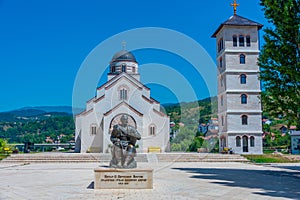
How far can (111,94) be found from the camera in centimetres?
3616

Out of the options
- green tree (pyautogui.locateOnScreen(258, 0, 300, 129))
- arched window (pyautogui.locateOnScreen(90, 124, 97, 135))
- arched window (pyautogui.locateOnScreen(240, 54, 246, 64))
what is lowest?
arched window (pyautogui.locateOnScreen(90, 124, 97, 135))

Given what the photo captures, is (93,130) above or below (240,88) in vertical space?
below

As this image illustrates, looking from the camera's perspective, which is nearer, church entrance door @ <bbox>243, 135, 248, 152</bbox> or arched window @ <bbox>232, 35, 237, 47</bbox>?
church entrance door @ <bbox>243, 135, 248, 152</bbox>

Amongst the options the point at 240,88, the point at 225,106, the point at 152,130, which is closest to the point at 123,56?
the point at 152,130

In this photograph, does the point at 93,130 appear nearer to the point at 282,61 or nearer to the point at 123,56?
the point at 123,56

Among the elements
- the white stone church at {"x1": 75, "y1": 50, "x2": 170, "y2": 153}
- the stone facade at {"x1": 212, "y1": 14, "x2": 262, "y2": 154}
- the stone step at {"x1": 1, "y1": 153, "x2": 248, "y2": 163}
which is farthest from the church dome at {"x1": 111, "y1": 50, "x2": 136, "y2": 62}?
the stone step at {"x1": 1, "y1": 153, "x2": 248, "y2": 163}

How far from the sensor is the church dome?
141ft

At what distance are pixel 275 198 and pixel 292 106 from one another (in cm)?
625

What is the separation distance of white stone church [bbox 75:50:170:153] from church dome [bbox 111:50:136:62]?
19.2 feet

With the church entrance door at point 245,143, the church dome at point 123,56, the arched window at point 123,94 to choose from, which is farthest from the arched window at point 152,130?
the church dome at point 123,56

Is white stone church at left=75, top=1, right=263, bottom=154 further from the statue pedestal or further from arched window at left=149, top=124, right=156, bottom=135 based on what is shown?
the statue pedestal

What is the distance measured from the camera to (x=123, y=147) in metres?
10.5

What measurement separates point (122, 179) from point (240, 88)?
2697 centimetres

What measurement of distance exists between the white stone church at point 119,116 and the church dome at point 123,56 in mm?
5844
